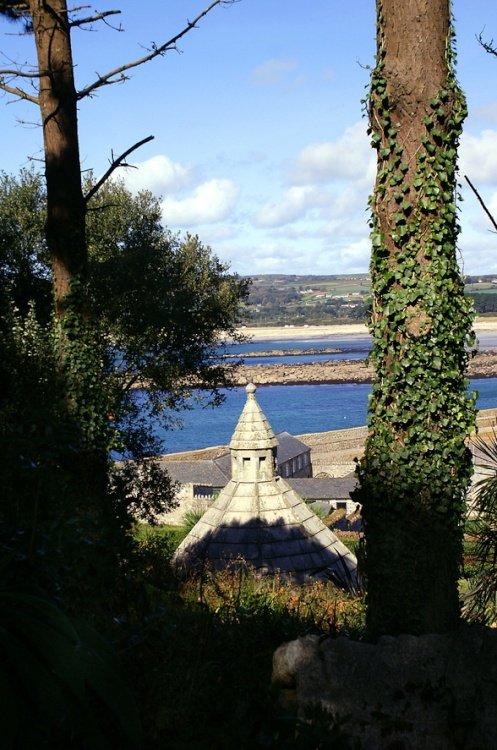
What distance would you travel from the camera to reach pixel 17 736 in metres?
2.84

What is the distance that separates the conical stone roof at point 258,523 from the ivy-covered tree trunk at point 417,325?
8.81m

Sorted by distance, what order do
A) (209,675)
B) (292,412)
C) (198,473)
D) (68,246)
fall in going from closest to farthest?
(209,675), (68,246), (198,473), (292,412)

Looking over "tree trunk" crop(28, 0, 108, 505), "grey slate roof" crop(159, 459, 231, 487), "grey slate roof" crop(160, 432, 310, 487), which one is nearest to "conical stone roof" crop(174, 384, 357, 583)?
"tree trunk" crop(28, 0, 108, 505)

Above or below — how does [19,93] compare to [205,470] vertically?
above

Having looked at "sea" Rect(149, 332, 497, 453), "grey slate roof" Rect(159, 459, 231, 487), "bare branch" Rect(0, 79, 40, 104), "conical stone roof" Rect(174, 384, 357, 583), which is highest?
"bare branch" Rect(0, 79, 40, 104)

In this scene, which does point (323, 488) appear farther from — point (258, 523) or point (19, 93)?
point (19, 93)

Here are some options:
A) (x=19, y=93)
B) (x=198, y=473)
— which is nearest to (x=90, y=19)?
(x=19, y=93)

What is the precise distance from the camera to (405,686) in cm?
497

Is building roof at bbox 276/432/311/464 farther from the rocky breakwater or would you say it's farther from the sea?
the rocky breakwater

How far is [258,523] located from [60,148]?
859 cm

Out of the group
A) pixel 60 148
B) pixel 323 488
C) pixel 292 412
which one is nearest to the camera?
pixel 60 148

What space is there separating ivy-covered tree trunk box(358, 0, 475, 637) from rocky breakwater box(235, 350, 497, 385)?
12625 centimetres

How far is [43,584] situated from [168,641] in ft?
6.26

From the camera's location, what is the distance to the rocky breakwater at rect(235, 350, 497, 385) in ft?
468
